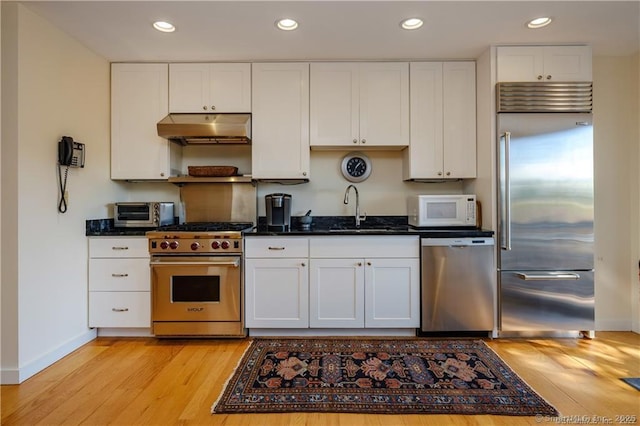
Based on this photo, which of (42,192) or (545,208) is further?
(545,208)

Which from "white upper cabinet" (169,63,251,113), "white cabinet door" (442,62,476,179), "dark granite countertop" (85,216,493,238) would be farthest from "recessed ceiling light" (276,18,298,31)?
"dark granite countertop" (85,216,493,238)

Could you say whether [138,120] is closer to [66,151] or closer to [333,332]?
[66,151]

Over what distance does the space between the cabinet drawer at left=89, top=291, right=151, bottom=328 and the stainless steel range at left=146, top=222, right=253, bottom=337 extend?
0.12 meters

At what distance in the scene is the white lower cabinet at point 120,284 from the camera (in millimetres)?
2816

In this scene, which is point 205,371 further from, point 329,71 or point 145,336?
point 329,71

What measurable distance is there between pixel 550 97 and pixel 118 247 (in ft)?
12.5

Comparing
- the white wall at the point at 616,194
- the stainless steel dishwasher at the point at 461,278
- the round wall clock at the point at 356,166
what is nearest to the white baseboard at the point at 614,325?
the white wall at the point at 616,194

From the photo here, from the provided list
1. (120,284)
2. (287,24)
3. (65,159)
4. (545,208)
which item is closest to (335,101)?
(287,24)

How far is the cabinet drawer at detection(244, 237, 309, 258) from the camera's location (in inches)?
110

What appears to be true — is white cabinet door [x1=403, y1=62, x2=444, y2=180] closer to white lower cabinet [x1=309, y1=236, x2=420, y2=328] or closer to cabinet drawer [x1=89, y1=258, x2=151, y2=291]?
white lower cabinet [x1=309, y1=236, x2=420, y2=328]

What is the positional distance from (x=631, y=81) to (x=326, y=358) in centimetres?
366

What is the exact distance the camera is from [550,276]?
2.72 metres

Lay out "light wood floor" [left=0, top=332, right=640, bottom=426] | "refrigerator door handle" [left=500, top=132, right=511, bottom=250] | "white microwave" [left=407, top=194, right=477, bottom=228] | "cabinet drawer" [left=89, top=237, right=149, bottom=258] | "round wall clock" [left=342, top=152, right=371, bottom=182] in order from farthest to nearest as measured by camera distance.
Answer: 1. "round wall clock" [left=342, top=152, right=371, bottom=182]
2. "white microwave" [left=407, top=194, right=477, bottom=228]
3. "cabinet drawer" [left=89, top=237, right=149, bottom=258]
4. "refrigerator door handle" [left=500, top=132, right=511, bottom=250]
5. "light wood floor" [left=0, top=332, right=640, bottom=426]

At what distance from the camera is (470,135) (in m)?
3.04
